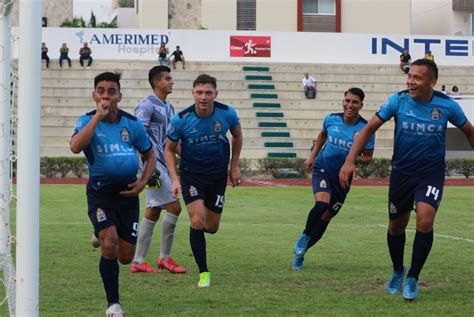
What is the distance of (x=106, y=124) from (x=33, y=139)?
200 centimetres

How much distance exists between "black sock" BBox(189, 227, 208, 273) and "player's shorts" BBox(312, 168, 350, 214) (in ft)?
7.57

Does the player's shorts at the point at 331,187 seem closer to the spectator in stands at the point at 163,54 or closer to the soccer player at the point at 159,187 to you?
the soccer player at the point at 159,187

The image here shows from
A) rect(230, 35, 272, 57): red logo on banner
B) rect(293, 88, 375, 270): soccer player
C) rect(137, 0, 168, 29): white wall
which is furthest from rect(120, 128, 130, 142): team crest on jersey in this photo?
rect(137, 0, 168, 29): white wall

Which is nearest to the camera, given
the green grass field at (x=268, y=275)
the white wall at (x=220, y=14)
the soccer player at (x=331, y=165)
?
the green grass field at (x=268, y=275)

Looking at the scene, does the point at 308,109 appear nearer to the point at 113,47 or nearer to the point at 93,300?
the point at 113,47

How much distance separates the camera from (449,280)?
1083 centimetres

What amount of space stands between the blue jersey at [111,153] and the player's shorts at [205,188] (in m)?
2.03

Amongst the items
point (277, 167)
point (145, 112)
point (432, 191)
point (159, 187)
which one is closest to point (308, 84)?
point (277, 167)

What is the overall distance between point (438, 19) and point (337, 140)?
178 feet

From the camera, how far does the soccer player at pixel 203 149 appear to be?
10.8m

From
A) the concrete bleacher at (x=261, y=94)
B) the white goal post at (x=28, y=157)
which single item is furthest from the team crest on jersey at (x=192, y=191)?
the concrete bleacher at (x=261, y=94)

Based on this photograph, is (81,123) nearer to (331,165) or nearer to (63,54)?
(331,165)

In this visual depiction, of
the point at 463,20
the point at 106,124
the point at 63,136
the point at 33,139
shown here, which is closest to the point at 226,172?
the point at 106,124

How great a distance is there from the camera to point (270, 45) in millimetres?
49875
